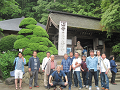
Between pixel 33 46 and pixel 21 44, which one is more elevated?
pixel 21 44

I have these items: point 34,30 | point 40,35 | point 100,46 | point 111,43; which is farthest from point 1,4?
point 111,43

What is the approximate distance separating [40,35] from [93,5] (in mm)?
14866

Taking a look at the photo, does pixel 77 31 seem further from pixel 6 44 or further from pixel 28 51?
pixel 6 44

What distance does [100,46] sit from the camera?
1186cm

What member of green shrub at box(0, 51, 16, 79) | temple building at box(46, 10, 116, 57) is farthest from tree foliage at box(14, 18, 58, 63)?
temple building at box(46, 10, 116, 57)

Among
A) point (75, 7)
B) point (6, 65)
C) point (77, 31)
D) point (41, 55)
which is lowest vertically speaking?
point (6, 65)

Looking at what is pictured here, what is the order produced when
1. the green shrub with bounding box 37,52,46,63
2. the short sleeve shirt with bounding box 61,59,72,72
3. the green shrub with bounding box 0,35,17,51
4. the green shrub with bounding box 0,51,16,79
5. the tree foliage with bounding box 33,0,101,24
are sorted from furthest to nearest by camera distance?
the tree foliage with bounding box 33,0,101,24, the green shrub with bounding box 0,35,17,51, the green shrub with bounding box 37,52,46,63, the green shrub with bounding box 0,51,16,79, the short sleeve shirt with bounding box 61,59,72,72

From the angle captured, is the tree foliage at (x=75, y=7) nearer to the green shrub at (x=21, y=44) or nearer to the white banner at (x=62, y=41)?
the white banner at (x=62, y=41)

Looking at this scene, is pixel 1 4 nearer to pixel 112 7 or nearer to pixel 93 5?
pixel 112 7

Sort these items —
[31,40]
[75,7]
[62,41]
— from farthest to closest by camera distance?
[75,7] < [62,41] < [31,40]

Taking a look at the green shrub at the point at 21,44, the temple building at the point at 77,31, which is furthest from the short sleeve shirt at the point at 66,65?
the temple building at the point at 77,31

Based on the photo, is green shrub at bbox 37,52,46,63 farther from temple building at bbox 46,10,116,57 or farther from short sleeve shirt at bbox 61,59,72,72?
temple building at bbox 46,10,116,57

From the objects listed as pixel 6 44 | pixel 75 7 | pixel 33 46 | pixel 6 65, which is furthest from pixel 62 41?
pixel 75 7

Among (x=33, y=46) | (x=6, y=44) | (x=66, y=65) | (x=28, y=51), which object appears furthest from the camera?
(x=6, y=44)
